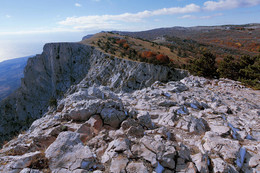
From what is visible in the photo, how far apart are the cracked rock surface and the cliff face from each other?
1706 centimetres

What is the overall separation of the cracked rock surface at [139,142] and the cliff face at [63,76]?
56.0ft

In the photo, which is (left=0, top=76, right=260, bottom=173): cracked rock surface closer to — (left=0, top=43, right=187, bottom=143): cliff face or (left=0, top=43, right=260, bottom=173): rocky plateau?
(left=0, top=43, right=260, bottom=173): rocky plateau

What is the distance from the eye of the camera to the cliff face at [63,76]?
2794 cm

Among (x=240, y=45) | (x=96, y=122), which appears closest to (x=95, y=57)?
(x=96, y=122)

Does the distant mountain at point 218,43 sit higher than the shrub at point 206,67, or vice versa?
the distant mountain at point 218,43

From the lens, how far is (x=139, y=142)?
18.7 feet

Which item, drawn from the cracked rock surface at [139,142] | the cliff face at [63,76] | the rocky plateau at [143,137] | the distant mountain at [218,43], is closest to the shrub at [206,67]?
the cliff face at [63,76]

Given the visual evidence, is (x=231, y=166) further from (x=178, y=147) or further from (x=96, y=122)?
(x=96, y=122)

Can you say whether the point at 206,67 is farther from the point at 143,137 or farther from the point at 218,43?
the point at 218,43

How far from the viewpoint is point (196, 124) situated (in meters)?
7.86

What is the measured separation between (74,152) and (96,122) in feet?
8.21

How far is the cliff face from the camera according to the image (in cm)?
2794

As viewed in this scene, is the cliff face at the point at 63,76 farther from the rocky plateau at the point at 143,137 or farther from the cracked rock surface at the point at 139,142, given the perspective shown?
the cracked rock surface at the point at 139,142

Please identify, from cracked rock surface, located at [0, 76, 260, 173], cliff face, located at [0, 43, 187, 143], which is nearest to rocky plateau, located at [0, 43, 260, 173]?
cracked rock surface, located at [0, 76, 260, 173]
